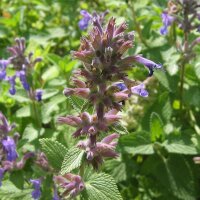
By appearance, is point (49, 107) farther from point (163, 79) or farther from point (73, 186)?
point (73, 186)

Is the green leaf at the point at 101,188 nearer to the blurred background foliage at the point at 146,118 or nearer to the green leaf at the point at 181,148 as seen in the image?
the blurred background foliage at the point at 146,118

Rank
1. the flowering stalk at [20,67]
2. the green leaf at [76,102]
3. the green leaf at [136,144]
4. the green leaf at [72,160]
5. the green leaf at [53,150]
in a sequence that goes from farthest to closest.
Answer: the flowering stalk at [20,67] < the green leaf at [136,144] < the green leaf at [53,150] < the green leaf at [76,102] < the green leaf at [72,160]

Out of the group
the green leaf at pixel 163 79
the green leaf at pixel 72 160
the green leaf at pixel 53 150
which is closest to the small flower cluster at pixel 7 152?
the green leaf at pixel 53 150

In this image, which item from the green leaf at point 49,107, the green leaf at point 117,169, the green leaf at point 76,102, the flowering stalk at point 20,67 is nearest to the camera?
the green leaf at point 76,102

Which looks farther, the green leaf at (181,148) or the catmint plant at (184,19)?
the catmint plant at (184,19)

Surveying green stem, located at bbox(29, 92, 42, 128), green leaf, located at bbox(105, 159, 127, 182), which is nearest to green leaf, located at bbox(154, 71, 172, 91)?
green leaf, located at bbox(105, 159, 127, 182)

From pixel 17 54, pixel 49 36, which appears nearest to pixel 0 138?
pixel 17 54

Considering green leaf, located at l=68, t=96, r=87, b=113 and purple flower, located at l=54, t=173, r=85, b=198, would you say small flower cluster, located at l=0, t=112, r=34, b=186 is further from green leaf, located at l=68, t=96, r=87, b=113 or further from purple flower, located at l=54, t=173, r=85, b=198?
green leaf, located at l=68, t=96, r=87, b=113
